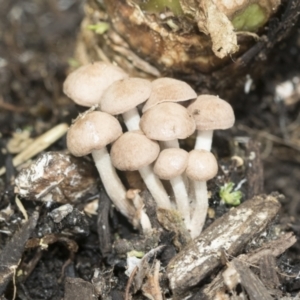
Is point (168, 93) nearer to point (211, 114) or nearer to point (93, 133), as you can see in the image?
point (211, 114)

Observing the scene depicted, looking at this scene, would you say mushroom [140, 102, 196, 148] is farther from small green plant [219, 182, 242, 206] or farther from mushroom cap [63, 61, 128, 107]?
small green plant [219, 182, 242, 206]

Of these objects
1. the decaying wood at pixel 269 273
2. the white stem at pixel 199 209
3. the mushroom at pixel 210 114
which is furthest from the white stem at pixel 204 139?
the decaying wood at pixel 269 273

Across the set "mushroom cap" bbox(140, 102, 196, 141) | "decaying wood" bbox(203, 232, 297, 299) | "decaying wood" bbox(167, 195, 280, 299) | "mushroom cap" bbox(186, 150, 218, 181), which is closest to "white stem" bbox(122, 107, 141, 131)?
"mushroom cap" bbox(140, 102, 196, 141)

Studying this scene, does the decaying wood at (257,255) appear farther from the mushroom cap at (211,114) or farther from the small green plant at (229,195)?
the mushroom cap at (211,114)

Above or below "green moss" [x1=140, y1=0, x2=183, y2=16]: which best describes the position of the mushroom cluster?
below

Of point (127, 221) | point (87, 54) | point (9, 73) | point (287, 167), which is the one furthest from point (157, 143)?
point (9, 73)

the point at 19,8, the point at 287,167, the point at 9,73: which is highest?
the point at 19,8

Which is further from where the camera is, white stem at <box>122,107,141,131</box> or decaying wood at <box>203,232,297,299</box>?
white stem at <box>122,107,141,131</box>

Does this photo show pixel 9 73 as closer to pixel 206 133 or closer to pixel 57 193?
pixel 57 193
